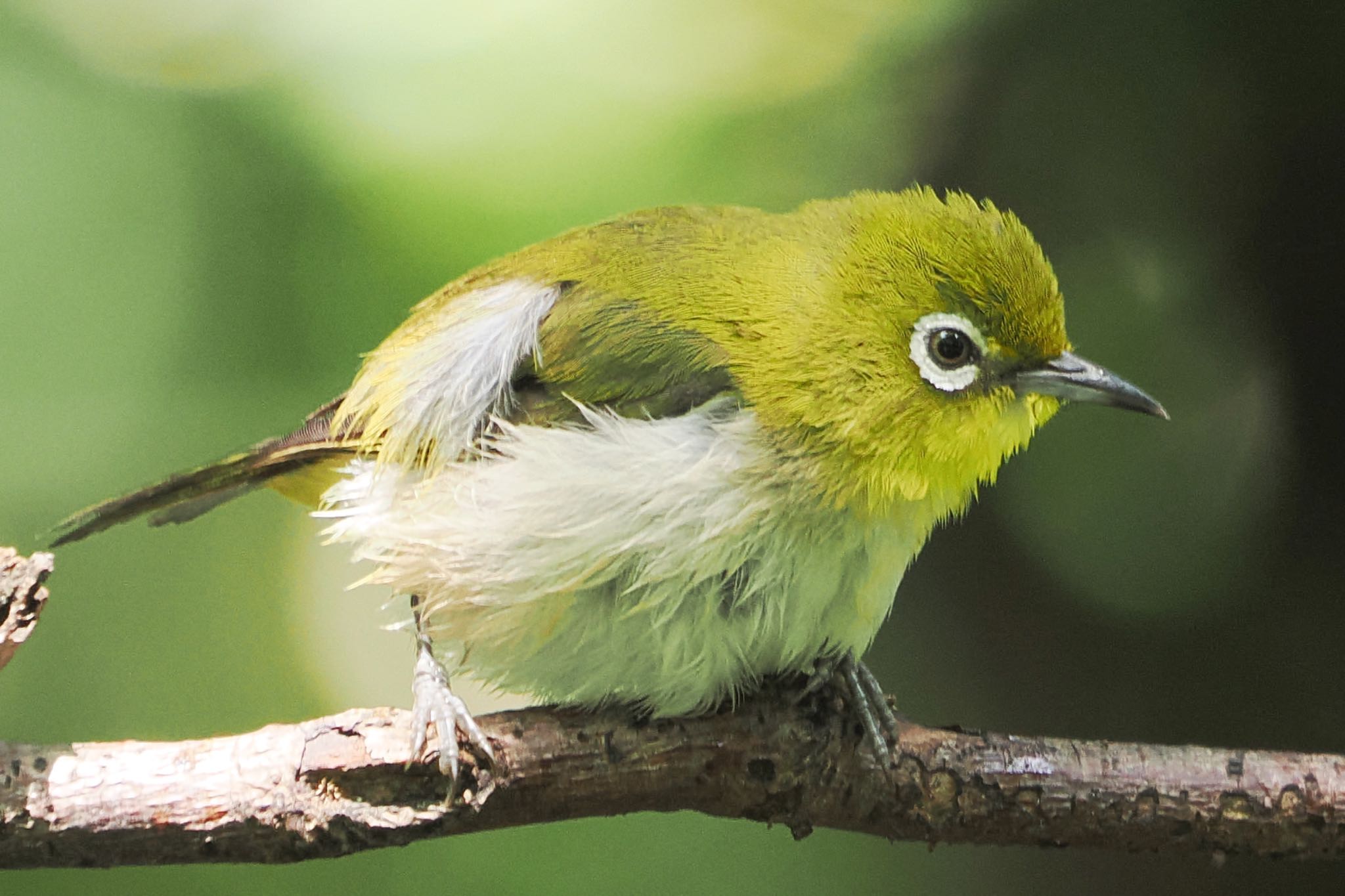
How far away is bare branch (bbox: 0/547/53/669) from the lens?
4.36ft

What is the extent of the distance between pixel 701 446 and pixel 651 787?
1.67 feet

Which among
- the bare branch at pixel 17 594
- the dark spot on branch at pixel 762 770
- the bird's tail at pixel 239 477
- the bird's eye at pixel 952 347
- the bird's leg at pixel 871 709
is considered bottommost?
the dark spot on branch at pixel 762 770

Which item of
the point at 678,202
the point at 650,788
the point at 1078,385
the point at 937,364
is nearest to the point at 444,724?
the point at 650,788

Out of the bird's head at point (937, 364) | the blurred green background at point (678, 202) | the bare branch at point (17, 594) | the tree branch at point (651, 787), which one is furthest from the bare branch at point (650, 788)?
the blurred green background at point (678, 202)

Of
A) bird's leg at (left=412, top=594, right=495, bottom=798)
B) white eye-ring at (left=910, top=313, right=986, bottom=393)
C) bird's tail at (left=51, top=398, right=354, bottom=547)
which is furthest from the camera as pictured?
bird's tail at (left=51, top=398, right=354, bottom=547)

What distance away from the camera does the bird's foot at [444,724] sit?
1.44m

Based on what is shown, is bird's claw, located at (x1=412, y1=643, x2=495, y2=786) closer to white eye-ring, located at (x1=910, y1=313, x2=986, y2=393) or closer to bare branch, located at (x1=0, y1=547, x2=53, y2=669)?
bare branch, located at (x1=0, y1=547, x2=53, y2=669)

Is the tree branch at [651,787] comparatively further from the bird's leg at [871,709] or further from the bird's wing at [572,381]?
the bird's wing at [572,381]

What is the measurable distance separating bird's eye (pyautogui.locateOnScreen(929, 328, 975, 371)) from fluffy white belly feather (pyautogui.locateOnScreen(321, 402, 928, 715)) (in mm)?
240

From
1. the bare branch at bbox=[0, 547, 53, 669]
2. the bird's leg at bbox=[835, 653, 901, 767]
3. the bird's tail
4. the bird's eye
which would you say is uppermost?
the bird's eye

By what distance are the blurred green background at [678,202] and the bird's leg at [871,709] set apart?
0.87 meters

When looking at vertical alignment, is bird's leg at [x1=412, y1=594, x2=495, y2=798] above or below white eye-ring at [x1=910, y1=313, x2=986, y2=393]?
below

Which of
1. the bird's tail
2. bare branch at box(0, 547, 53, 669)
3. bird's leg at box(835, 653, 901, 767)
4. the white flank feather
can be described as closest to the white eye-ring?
bird's leg at box(835, 653, 901, 767)

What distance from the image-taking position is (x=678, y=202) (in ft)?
7.86
